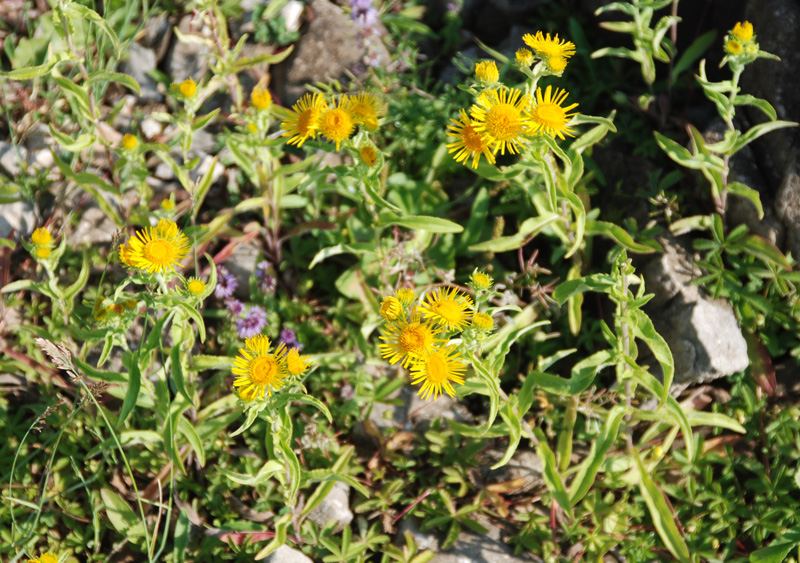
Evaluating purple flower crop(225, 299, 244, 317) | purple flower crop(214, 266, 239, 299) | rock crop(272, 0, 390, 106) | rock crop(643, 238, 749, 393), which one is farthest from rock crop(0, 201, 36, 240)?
rock crop(643, 238, 749, 393)

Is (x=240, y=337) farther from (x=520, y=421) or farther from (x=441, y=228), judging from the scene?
(x=520, y=421)

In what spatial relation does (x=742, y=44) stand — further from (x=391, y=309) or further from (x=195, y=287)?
(x=195, y=287)

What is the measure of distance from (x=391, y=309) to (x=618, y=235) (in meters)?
1.34

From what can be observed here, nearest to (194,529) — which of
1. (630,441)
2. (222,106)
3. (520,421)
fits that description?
(520,421)

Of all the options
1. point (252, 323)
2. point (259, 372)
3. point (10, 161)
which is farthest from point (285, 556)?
point (10, 161)

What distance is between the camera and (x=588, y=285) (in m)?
2.68

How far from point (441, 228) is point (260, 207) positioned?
1.34 metres

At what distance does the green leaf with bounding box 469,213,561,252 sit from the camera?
321 cm

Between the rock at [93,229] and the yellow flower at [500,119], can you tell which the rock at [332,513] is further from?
the rock at [93,229]

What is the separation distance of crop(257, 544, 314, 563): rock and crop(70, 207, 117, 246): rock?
6.93ft

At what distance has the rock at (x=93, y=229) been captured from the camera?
3953 mm

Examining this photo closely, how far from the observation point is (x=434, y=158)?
152 inches

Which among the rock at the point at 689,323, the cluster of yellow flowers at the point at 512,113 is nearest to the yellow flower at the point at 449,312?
the cluster of yellow flowers at the point at 512,113

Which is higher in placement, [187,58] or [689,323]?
[187,58]
